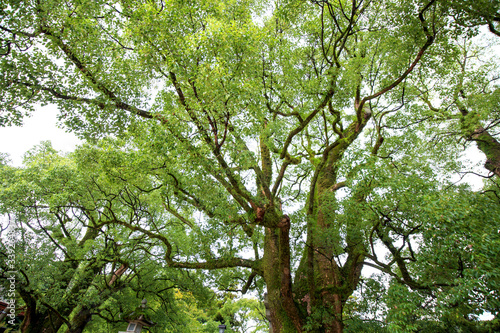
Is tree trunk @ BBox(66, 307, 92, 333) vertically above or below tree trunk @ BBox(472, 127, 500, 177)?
below

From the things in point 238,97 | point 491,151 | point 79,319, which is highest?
point 491,151

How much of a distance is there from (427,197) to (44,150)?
1201 centimetres

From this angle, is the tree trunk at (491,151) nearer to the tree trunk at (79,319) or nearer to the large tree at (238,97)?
the large tree at (238,97)

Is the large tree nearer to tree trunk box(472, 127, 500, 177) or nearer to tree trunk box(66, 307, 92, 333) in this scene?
tree trunk box(472, 127, 500, 177)

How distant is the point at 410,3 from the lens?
4055 millimetres

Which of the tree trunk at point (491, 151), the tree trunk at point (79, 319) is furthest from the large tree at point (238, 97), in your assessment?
the tree trunk at point (79, 319)

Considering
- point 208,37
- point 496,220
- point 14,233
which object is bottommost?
point 14,233

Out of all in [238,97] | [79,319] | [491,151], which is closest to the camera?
[238,97]

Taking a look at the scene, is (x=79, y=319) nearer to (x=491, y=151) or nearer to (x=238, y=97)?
(x=238, y=97)

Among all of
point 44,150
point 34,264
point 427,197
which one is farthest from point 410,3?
point 44,150

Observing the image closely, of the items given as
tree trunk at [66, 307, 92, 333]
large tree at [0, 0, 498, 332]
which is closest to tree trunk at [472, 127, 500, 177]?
large tree at [0, 0, 498, 332]

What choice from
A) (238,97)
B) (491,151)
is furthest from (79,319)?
(491,151)

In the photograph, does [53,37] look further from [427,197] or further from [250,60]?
[427,197]

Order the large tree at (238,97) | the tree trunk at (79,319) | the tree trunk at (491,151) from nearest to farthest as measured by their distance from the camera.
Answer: the large tree at (238,97) < the tree trunk at (79,319) < the tree trunk at (491,151)
